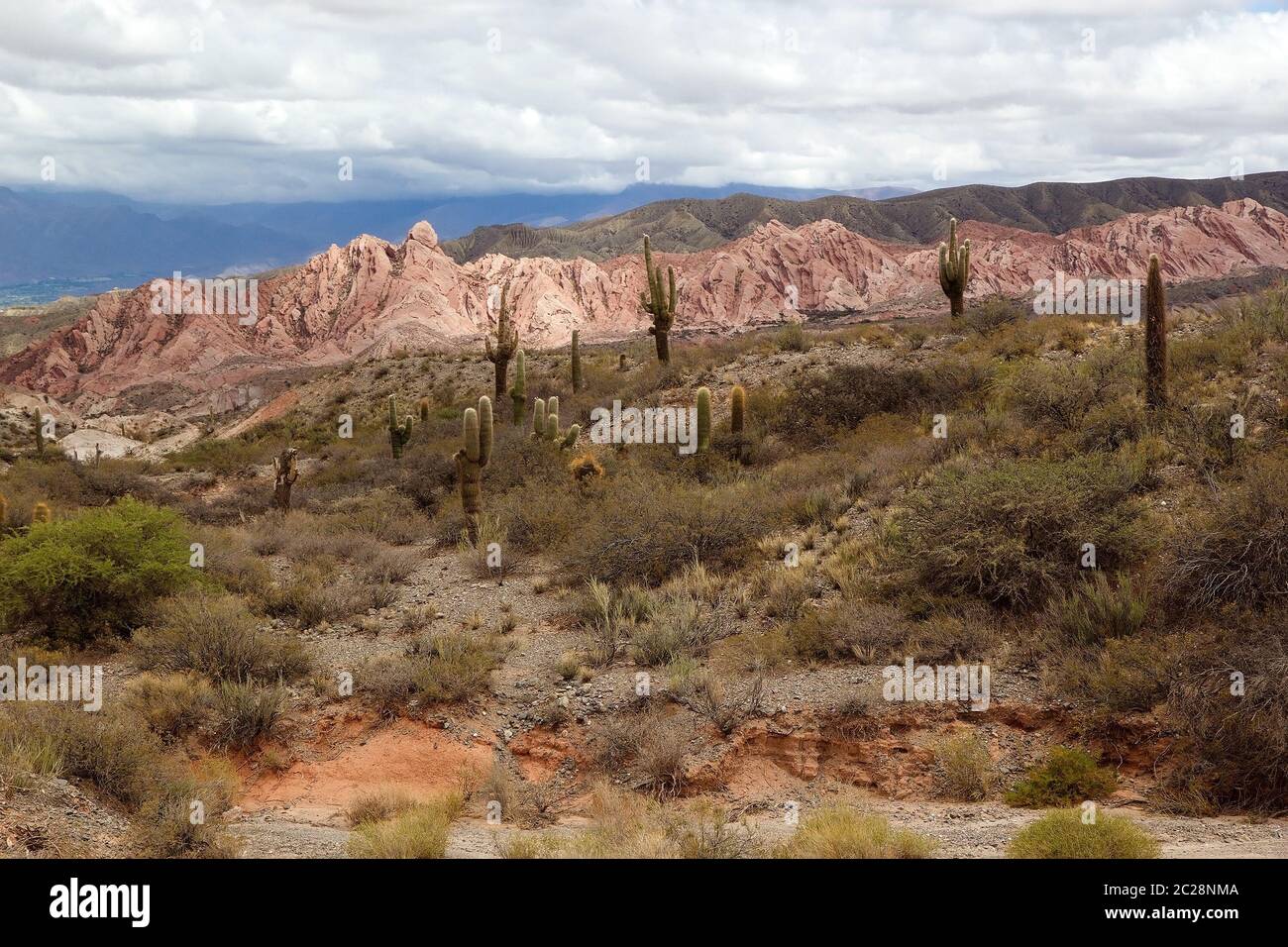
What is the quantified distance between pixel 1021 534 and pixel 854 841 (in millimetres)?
5557

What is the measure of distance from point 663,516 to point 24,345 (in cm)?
9681

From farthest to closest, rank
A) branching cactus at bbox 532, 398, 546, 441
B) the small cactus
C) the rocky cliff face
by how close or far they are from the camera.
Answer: the rocky cliff face < branching cactus at bbox 532, 398, 546, 441 < the small cactus

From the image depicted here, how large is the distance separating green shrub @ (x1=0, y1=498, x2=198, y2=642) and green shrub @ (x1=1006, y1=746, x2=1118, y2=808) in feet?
34.5

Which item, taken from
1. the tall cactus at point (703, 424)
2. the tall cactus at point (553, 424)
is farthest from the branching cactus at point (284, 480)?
the tall cactus at point (703, 424)

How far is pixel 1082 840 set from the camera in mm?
5820

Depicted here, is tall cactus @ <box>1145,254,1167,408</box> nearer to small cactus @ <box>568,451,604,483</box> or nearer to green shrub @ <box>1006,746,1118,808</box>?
green shrub @ <box>1006,746,1118,808</box>

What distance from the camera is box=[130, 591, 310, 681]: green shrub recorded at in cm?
1055

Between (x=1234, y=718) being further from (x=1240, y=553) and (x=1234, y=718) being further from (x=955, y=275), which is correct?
(x=955, y=275)

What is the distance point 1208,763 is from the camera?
7320mm

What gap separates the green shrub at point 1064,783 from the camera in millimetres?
7559

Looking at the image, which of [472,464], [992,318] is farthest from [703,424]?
[992,318]

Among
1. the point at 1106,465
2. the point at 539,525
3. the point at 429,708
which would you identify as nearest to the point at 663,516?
the point at 539,525

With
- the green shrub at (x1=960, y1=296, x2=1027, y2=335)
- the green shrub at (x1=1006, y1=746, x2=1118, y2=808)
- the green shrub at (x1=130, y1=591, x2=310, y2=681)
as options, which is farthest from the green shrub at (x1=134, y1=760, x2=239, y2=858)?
the green shrub at (x1=960, y1=296, x2=1027, y2=335)

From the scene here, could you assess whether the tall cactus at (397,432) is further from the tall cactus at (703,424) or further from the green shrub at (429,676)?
the green shrub at (429,676)
